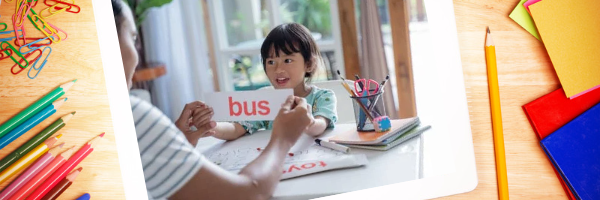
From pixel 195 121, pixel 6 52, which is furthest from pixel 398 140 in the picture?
pixel 6 52

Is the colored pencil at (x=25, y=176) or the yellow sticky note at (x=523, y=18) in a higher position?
the yellow sticky note at (x=523, y=18)

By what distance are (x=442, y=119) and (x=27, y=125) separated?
1.58ft

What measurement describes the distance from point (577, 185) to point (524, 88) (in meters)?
0.14

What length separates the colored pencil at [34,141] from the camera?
60 cm

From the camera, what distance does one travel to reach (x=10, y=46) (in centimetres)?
61

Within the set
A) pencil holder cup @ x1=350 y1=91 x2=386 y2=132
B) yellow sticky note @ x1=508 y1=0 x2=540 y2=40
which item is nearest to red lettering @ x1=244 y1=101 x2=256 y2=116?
pencil holder cup @ x1=350 y1=91 x2=386 y2=132

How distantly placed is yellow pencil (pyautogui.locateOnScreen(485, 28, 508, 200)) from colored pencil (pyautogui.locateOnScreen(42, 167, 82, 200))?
51 cm

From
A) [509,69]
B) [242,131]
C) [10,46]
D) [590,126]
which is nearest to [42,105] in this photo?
[10,46]

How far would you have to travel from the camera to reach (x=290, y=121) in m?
0.65

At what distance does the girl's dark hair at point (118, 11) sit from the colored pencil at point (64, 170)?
13 centimetres

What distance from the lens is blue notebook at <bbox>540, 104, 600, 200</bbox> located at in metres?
0.71

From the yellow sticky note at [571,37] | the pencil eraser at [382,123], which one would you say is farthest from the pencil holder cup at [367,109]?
the yellow sticky note at [571,37]

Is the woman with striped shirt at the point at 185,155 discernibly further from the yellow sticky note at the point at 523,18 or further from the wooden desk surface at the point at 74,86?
the yellow sticky note at the point at 523,18

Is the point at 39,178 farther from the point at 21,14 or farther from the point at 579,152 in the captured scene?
the point at 579,152
